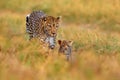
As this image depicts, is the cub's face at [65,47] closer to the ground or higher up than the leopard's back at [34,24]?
closer to the ground

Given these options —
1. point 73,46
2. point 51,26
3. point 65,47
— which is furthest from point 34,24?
point 65,47

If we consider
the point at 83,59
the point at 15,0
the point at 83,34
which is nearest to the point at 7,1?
the point at 15,0

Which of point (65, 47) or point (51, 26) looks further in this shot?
point (51, 26)

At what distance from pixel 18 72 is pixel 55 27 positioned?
3664 mm

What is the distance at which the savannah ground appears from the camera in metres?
7.23

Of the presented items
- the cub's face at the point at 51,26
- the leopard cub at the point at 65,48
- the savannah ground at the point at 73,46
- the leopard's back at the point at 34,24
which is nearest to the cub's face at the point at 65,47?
the leopard cub at the point at 65,48

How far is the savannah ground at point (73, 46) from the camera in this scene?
7230mm

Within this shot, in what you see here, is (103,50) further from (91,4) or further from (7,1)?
(7,1)

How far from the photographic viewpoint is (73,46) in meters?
11.6

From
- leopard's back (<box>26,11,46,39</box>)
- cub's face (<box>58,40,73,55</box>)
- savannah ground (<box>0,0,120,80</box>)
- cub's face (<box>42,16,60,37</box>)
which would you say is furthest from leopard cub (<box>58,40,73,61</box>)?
leopard's back (<box>26,11,46,39</box>)

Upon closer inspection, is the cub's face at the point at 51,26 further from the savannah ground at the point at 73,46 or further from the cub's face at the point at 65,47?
the cub's face at the point at 65,47

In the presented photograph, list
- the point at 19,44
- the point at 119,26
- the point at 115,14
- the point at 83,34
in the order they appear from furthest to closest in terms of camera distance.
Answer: the point at 115,14 → the point at 119,26 → the point at 83,34 → the point at 19,44

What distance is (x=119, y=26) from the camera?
54.6 feet

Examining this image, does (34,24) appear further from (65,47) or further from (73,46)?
(65,47)
